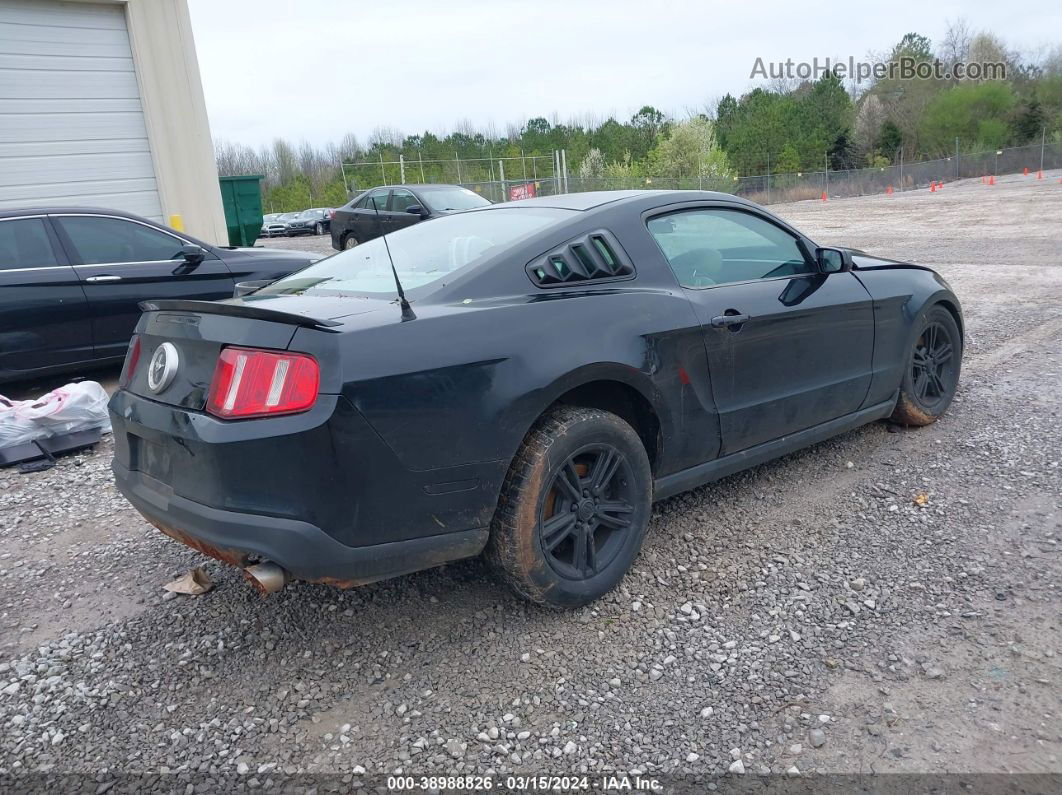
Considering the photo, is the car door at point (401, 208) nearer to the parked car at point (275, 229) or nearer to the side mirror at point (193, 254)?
the side mirror at point (193, 254)

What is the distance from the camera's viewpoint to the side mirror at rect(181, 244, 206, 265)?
22.9ft

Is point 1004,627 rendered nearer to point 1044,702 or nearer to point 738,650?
point 1044,702

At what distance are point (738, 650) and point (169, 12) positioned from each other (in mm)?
12647

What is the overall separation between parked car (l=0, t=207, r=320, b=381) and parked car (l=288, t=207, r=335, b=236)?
108 ft

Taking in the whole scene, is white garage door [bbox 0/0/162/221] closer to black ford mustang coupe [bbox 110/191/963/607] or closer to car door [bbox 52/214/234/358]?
car door [bbox 52/214/234/358]

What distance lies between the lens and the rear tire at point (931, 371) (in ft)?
15.6

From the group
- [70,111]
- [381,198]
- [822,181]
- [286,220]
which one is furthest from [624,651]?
[822,181]

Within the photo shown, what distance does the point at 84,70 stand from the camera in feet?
38.3

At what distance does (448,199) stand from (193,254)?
8130 mm

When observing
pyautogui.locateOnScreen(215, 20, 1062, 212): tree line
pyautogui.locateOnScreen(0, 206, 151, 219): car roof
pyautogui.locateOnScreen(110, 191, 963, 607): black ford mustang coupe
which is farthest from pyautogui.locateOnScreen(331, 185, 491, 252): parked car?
pyautogui.locateOnScreen(215, 20, 1062, 212): tree line

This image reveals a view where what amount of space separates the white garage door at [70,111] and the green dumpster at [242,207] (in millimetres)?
2876

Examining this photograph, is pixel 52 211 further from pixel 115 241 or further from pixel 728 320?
pixel 728 320

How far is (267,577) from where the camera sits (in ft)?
8.43

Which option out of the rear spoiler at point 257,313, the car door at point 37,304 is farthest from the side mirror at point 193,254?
the rear spoiler at point 257,313
